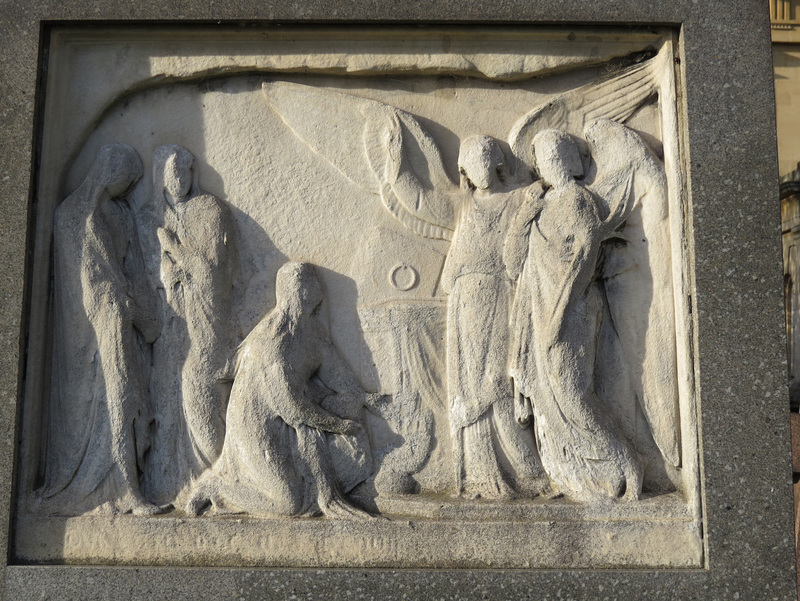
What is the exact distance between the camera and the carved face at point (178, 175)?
177 inches

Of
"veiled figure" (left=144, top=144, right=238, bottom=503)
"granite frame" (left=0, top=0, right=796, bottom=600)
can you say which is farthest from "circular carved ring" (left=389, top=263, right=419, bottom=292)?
"granite frame" (left=0, top=0, right=796, bottom=600)

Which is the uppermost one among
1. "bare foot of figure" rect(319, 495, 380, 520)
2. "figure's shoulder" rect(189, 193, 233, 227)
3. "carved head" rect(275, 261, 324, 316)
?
"figure's shoulder" rect(189, 193, 233, 227)

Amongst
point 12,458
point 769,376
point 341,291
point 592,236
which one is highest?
point 592,236

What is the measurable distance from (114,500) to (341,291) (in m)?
1.67

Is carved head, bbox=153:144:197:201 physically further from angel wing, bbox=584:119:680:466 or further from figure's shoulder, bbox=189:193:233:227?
angel wing, bbox=584:119:680:466

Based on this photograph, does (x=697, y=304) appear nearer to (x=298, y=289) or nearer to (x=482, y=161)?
(x=482, y=161)

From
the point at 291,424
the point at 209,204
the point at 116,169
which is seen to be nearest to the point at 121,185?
the point at 116,169

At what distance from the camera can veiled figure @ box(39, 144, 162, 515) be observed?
4.28m

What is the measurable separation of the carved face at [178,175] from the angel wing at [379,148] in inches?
24.4

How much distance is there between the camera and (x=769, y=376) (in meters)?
4.10

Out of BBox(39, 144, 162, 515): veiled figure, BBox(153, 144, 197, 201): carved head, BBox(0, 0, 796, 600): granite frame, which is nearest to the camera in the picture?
BBox(0, 0, 796, 600): granite frame

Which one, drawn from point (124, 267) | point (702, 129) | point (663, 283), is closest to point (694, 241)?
point (663, 283)

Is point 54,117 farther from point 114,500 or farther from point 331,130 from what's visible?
point 114,500

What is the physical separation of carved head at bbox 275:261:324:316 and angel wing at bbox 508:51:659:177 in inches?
54.4
